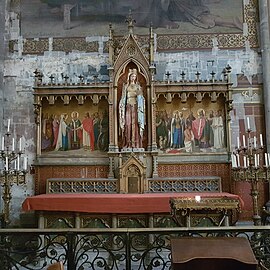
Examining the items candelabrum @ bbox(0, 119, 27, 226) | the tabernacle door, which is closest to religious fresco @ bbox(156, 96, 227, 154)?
candelabrum @ bbox(0, 119, 27, 226)

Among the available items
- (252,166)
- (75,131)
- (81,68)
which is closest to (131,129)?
(75,131)

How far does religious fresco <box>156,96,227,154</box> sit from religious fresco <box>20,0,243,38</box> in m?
2.17

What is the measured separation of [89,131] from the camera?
10.2 m

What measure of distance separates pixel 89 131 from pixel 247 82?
4.18 metres

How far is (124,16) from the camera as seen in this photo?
437 inches

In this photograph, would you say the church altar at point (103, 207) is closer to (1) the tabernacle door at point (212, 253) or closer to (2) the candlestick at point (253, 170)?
(2) the candlestick at point (253, 170)

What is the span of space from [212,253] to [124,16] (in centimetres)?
863

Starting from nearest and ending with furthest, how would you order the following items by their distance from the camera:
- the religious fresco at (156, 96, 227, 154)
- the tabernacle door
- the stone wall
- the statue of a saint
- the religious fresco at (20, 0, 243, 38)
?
1. the tabernacle door
2. the statue of a saint
3. the religious fresco at (156, 96, 227, 154)
4. the stone wall
5. the religious fresco at (20, 0, 243, 38)

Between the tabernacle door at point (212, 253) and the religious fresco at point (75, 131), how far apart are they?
621 centimetres

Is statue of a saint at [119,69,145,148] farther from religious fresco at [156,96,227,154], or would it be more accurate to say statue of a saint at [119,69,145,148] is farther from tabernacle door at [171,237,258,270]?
tabernacle door at [171,237,258,270]

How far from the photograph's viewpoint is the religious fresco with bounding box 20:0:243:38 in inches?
432

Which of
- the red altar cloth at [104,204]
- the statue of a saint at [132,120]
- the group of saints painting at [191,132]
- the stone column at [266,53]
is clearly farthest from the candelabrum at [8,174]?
the stone column at [266,53]

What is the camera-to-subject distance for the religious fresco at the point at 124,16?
432 inches

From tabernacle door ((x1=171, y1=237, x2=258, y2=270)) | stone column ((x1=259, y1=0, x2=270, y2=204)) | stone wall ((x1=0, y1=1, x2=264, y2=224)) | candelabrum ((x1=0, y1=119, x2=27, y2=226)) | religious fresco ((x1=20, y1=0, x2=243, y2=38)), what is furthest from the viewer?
religious fresco ((x1=20, y1=0, x2=243, y2=38))
